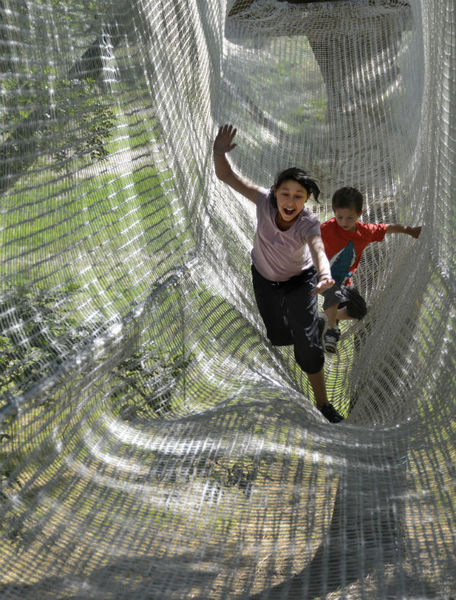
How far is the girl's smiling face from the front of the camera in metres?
1.95

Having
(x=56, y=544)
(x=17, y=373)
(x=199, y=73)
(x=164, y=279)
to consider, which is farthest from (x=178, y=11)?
(x=56, y=544)

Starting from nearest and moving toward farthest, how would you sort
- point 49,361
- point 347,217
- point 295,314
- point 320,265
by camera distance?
1. point 49,361
2. point 320,265
3. point 295,314
4. point 347,217

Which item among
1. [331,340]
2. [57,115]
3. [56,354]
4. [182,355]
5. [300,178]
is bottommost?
[331,340]

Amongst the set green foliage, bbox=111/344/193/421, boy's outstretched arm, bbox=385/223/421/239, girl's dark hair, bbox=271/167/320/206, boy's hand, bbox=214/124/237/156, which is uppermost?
boy's hand, bbox=214/124/237/156

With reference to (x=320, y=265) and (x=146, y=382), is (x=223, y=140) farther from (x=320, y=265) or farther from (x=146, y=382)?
(x=146, y=382)

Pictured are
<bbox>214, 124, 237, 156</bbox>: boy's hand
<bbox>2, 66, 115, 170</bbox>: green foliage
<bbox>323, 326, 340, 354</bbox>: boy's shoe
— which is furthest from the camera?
<bbox>323, 326, 340, 354</bbox>: boy's shoe

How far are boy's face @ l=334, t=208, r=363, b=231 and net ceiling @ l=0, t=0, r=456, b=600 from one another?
0.21 metres

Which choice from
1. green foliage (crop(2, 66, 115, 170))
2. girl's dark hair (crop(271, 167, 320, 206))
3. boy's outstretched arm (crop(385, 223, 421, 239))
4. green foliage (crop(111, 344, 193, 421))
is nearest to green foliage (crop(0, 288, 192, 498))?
green foliage (crop(111, 344, 193, 421))

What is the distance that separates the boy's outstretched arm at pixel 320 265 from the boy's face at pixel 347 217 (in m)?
0.43

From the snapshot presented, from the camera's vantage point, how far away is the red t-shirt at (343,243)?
2352 mm

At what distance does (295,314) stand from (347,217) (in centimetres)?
45

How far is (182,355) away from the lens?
1948 millimetres

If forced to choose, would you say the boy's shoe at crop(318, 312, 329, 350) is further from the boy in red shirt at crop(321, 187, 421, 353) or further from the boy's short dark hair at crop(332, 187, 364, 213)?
the boy's short dark hair at crop(332, 187, 364, 213)

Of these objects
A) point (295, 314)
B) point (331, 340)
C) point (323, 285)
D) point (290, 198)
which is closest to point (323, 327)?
point (331, 340)
